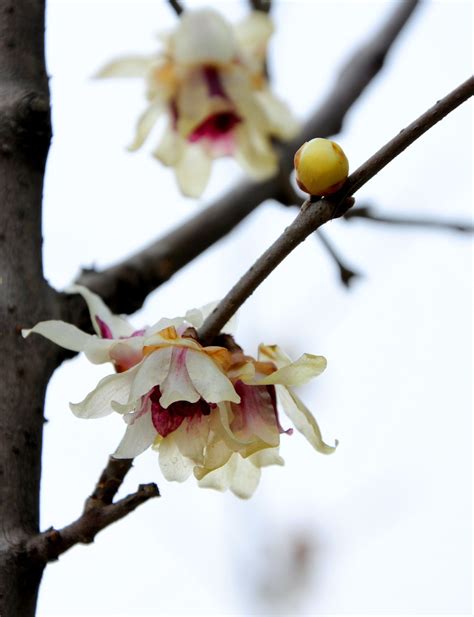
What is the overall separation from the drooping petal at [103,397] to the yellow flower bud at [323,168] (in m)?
0.26

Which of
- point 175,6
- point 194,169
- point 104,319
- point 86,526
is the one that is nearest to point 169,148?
point 194,169

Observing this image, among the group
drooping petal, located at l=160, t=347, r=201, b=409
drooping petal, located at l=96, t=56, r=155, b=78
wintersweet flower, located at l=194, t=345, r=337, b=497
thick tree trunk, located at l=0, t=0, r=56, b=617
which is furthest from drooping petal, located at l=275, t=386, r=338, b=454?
drooping petal, located at l=96, t=56, r=155, b=78

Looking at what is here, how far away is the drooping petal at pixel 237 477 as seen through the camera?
96 cm

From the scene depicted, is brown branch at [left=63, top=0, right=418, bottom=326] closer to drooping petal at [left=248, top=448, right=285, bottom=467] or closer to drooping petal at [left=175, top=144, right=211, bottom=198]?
drooping petal at [left=175, top=144, right=211, bottom=198]

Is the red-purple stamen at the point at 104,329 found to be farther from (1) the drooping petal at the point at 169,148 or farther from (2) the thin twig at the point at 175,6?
(1) the drooping petal at the point at 169,148

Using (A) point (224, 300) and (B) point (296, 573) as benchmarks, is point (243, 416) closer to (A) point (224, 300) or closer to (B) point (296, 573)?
(A) point (224, 300)

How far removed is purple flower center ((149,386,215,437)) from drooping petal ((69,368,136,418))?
0.03 meters

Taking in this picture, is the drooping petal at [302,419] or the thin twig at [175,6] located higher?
the thin twig at [175,6]

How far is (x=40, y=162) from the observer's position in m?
1.07

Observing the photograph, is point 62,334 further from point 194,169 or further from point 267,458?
point 194,169

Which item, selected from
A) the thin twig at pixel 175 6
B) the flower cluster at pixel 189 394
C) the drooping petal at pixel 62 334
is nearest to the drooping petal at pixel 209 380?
the flower cluster at pixel 189 394

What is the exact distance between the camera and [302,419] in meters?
0.93

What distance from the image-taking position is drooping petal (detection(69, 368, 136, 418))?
871 millimetres

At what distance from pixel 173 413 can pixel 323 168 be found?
28cm
